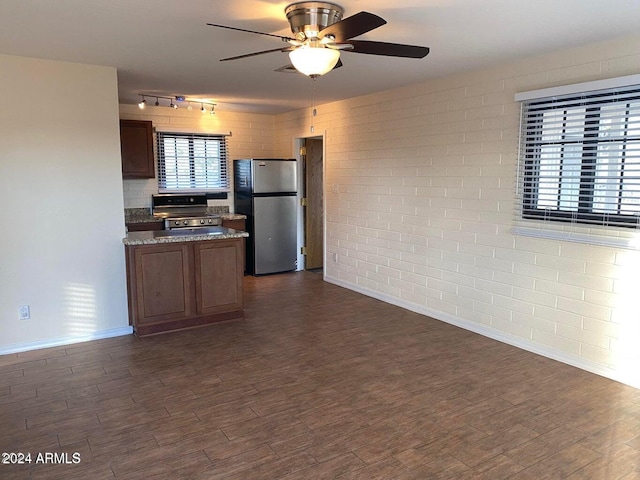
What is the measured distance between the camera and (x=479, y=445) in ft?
8.50

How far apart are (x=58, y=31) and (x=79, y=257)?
76.3 inches

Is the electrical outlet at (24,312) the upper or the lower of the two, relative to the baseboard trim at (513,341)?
upper

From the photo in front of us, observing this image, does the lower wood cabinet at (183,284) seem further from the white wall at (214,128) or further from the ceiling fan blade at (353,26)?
the ceiling fan blade at (353,26)

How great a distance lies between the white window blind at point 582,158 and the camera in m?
3.23

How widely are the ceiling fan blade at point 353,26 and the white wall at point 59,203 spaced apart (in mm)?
2673

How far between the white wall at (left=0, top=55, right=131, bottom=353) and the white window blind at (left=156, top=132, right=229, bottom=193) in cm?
254

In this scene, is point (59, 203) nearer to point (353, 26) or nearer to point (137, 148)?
point (137, 148)

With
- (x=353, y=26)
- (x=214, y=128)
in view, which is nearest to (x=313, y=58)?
(x=353, y=26)

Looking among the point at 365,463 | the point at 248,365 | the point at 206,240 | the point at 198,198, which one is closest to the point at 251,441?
the point at 365,463

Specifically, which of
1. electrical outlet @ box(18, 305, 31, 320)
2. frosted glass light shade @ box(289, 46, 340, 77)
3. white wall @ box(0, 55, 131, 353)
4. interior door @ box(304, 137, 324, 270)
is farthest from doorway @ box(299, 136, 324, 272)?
frosted glass light shade @ box(289, 46, 340, 77)

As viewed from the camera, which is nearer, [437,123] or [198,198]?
[437,123]

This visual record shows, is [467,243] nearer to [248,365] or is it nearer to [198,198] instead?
[248,365]

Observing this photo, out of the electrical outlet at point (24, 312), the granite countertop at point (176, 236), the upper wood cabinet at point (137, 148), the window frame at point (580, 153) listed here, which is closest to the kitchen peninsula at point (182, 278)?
the granite countertop at point (176, 236)

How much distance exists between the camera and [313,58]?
7.94 ft
